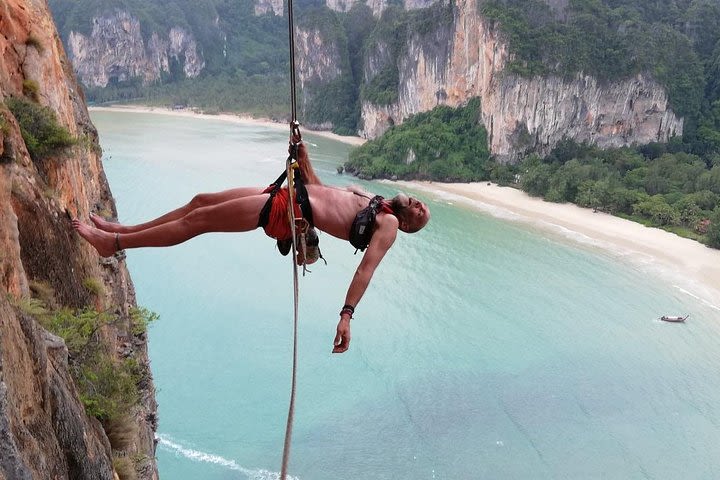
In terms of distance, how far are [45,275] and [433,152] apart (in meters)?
34.7

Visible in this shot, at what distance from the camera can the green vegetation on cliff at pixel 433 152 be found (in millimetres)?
36469

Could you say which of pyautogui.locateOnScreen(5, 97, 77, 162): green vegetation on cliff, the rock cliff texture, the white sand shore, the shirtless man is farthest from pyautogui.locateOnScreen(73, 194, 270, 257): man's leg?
the white sand shore

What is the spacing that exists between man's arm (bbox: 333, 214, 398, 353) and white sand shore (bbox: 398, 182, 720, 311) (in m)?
18.5

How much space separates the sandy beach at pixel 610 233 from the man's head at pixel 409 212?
18.0 metres

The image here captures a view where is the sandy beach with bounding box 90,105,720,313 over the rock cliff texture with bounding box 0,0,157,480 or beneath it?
beneath

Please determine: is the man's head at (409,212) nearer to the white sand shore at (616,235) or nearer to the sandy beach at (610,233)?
the sandy beach at (610,233)

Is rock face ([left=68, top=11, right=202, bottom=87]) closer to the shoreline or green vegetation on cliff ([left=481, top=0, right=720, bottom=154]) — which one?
the shoreline

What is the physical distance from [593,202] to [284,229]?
92.3 ft

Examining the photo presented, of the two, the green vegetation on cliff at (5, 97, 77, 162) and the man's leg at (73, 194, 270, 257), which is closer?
the man's leg at (73, 194, 270, 257)

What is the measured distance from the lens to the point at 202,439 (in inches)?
444

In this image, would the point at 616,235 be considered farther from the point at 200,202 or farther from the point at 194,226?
the point at 194,226

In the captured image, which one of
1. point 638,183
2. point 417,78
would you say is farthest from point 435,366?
point 417,78

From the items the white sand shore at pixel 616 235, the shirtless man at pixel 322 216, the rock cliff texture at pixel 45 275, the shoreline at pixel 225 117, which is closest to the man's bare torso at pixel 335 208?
the shirtless man at pixel 322 216

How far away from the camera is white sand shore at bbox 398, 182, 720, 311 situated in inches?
832
